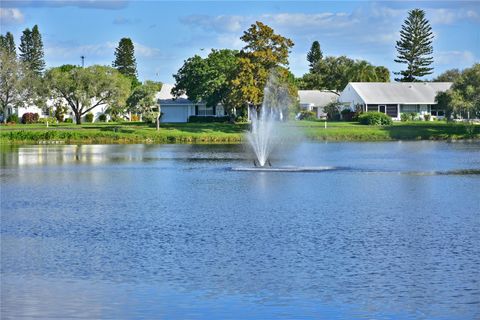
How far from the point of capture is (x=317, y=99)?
144750 mm

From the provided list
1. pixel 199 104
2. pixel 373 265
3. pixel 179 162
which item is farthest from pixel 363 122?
pixel 373 265

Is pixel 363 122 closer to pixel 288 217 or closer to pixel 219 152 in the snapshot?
pixel 219 152

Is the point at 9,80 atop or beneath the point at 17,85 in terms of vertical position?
atop

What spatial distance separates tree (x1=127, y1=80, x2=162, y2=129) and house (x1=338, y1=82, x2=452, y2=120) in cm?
2913

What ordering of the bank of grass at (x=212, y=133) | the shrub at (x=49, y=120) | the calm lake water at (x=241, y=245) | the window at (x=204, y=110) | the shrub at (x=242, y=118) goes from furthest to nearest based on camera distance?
the window at (x=204, y=110) → the shrub at (x=49, y=120) → the shrub at (x=242, y=118) → the bank of grass at (x=212, y=133) → the calm lake water at (x=241, y=245)

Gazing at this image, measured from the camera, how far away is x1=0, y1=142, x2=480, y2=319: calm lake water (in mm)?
20141

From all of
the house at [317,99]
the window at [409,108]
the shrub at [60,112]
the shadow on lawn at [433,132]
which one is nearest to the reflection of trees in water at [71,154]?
the shadow on lawn at [433,132]

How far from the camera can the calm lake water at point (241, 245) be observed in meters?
20.1

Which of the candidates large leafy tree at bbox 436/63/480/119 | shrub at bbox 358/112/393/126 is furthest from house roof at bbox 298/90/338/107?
large leafy tree at bbox 436/63/480/119

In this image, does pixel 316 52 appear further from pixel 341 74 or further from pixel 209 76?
pixel 209 76

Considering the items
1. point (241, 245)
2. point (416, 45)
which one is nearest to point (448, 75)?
point (416, 45)

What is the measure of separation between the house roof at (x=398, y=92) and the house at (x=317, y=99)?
33.3 feet

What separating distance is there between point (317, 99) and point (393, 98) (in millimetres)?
20614

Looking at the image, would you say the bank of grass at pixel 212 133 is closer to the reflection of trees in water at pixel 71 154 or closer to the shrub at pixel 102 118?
the reflection of trees in water at pixel 71 154
